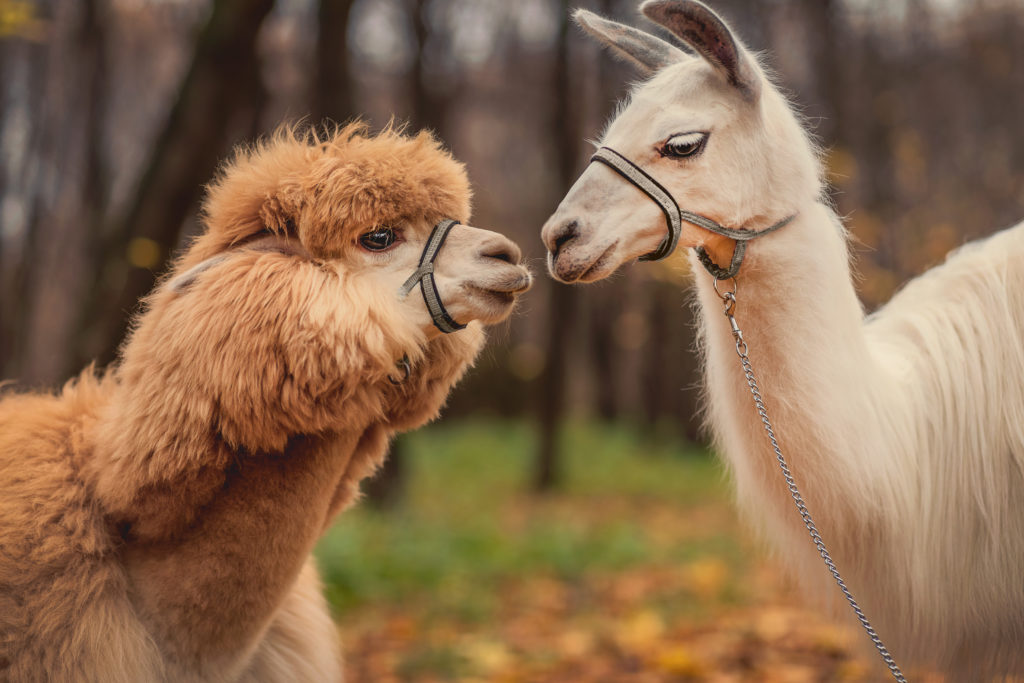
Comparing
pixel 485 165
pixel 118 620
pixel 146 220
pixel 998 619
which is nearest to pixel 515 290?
pixel 118 620

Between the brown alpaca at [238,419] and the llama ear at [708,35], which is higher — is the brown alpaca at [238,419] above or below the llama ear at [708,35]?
below

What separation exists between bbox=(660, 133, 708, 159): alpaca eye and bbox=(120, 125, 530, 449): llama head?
522 millimetres

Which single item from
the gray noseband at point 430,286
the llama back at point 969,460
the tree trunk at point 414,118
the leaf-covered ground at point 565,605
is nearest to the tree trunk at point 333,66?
the tree trunk at point 414,118

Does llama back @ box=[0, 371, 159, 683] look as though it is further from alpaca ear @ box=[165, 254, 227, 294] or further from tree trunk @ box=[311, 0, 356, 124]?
tree trunk @ box=[311, 0, 356, 124]

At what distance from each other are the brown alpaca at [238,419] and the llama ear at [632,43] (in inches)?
26.8

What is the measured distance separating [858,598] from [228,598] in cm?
186

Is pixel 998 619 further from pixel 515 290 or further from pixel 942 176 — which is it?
pixel 942 176

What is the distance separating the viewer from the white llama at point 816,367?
2.17 m

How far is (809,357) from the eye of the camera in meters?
2.24

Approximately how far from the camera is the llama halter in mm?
2137

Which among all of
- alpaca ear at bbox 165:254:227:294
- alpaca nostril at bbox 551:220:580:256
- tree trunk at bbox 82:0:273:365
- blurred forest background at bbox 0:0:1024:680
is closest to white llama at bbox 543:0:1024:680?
alpaca nostril at bbox 551:220:580:256

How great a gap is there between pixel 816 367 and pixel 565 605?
3.43 m

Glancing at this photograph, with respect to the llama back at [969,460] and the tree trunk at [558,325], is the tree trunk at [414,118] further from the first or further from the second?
the llama back at [969,460]

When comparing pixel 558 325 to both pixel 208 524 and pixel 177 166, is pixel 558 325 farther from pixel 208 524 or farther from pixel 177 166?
pixel 208 524
